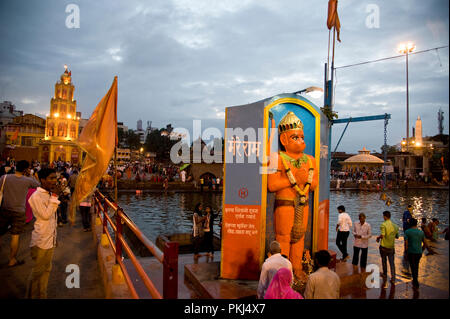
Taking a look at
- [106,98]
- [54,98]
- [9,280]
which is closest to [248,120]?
[106,98]

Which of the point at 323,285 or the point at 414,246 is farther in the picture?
the point at 414,246

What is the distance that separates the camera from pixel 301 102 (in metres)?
7.07

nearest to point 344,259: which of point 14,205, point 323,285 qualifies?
point 323,285

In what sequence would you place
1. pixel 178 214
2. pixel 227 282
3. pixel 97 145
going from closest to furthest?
1. pixel 97 145
2. pixel 227 282
3. pixel 178 214

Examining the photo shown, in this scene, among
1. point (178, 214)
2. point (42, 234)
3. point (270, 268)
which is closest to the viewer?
point (42, 234)

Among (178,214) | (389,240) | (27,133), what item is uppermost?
(27,133)

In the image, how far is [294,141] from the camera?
21.6ft

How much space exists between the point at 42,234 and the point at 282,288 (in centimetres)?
352

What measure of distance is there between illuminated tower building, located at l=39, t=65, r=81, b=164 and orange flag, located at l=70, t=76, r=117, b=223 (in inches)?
2294

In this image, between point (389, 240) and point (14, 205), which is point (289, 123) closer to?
point (389, 240)

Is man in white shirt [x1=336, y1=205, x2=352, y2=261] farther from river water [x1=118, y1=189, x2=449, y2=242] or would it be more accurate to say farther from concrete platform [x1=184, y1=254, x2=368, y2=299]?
river water [x1=118, y1=189, x2=449, y2=242]

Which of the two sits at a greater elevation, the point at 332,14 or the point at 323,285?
the point at 332,14
